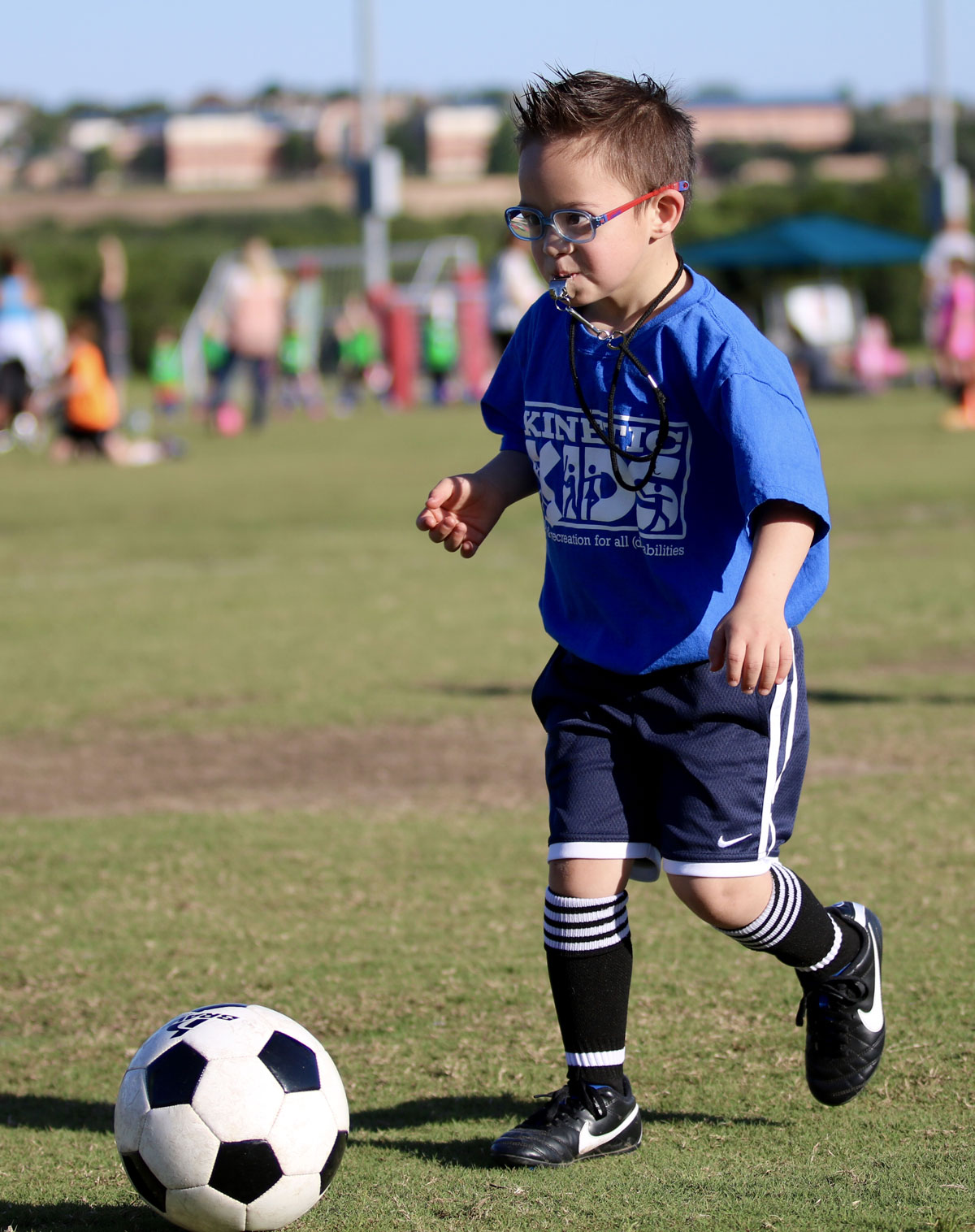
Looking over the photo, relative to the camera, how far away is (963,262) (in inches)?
771

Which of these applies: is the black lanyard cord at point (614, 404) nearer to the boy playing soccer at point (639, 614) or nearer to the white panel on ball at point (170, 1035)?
the boy playing soccer at point (639, 614)

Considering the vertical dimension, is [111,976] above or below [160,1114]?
below

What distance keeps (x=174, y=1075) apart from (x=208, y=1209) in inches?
8.2

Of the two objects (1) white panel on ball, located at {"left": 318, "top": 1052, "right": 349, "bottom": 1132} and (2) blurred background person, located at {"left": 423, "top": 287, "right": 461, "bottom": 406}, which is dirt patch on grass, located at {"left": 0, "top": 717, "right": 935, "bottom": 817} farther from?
(2) blurred background person, located at {"left": 423, "top": 287, "right": 461, "bottom": 406}

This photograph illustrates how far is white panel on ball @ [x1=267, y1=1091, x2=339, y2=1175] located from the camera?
2.51 m

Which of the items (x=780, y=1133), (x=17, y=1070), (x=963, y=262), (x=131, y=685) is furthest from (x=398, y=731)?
(x=963, y=262)

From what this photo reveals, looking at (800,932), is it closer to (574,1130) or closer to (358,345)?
(574,1130)

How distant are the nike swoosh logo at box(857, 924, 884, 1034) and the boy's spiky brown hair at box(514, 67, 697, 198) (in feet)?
4.64

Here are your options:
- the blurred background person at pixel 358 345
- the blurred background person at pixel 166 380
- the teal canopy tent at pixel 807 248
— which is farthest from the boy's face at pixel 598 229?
the blurred background person at pixel 358 345

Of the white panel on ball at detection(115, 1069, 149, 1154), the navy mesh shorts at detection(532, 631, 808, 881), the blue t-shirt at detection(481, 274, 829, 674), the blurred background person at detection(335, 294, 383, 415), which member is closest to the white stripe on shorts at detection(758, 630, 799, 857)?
the navy mesh shorts at detection(532, 631, 808, 881)

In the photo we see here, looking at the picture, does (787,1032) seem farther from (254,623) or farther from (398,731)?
(254,623)

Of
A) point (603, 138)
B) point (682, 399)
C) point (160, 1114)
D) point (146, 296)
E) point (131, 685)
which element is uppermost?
point (603, 138)

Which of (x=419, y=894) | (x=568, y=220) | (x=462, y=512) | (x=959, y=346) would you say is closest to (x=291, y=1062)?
(x=462, y=512)

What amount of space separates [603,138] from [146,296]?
123 ft
